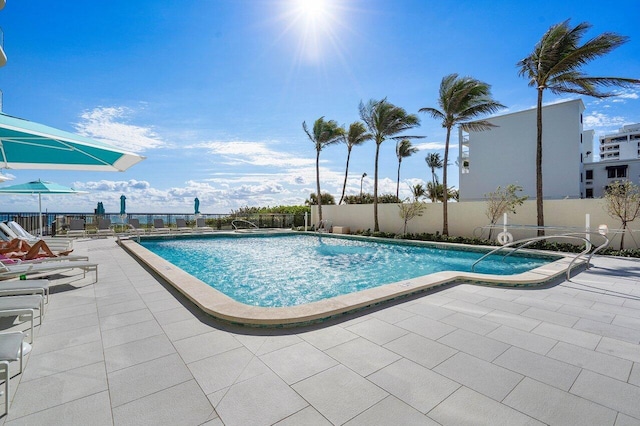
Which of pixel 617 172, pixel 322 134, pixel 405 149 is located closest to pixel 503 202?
pixel 322 134

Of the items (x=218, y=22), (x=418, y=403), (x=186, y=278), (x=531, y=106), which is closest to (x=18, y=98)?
(x=218, y=22)

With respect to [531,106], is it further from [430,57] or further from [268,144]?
[268,144]

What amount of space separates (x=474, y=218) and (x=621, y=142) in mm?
66820

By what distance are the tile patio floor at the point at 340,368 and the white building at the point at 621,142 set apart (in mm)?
72807

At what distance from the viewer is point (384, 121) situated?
15.9 metres

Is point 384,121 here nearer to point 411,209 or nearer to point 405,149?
point 411,209

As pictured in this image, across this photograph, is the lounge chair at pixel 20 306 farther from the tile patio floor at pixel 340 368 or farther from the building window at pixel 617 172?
the building window at pixel 617 172

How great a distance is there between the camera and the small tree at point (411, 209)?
596 inches

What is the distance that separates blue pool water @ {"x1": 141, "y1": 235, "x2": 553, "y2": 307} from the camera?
6520 mm

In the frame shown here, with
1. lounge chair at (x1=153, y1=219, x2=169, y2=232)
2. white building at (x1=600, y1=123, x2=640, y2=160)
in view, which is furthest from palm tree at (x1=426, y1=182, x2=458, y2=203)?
white building at (x1=600, y1=123, x2=640, y2=160)

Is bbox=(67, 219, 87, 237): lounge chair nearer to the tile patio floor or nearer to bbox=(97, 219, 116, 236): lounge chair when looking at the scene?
bbox=(97, 219, 116, 236): lounge chair

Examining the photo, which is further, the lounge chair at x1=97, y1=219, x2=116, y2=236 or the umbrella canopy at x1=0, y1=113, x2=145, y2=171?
the lounge chair at x1=97, y1=219, x2=116, y2=236

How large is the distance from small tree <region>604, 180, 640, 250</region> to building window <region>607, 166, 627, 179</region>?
2193 centimetres

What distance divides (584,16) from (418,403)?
14.0 m
